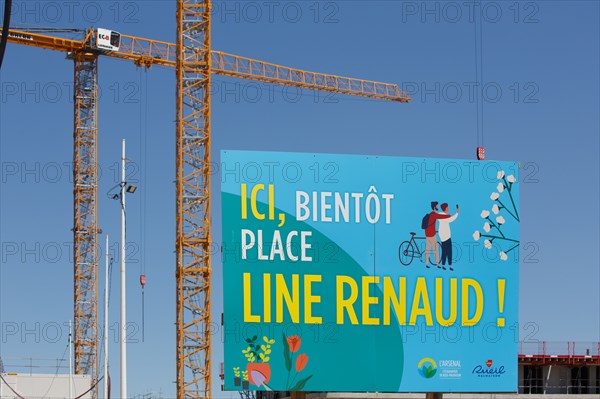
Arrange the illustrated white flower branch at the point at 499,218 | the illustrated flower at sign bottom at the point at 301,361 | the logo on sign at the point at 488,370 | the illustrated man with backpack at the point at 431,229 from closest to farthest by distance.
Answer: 1. the illustrated flower at sign bottom at the point at 301,361
2. the illustrated man with backpack at the point at 431,229
3. the logo on sign at the point at 488,370
4. the illustrated white flower branch at the point at 499,218

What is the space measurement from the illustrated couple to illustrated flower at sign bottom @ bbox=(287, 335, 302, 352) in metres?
8.60

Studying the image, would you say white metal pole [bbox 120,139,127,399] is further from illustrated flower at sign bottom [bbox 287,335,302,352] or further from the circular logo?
the circular logo

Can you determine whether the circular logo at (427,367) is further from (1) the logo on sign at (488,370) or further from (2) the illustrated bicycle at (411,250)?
(2) the illustrated bicycle at (411,250)

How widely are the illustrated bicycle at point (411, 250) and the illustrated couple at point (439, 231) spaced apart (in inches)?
12.0

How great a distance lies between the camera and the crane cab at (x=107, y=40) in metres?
100

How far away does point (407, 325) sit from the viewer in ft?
201

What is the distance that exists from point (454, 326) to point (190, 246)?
20702mm

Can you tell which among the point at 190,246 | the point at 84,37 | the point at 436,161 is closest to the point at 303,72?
the point at 84,37

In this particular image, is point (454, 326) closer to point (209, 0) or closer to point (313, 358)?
point (313, 358)

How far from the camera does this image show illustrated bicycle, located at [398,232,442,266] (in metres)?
61.6

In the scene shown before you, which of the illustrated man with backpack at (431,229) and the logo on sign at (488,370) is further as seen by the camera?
the logo on sign at (488,370)

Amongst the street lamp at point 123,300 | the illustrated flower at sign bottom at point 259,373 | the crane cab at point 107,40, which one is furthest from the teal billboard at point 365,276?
the crane cab at point 107,40

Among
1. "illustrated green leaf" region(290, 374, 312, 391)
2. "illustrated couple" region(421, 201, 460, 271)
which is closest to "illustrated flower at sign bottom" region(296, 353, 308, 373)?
"illustrated green leaf" region(290, 374, 312, 391)

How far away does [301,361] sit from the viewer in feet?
196
